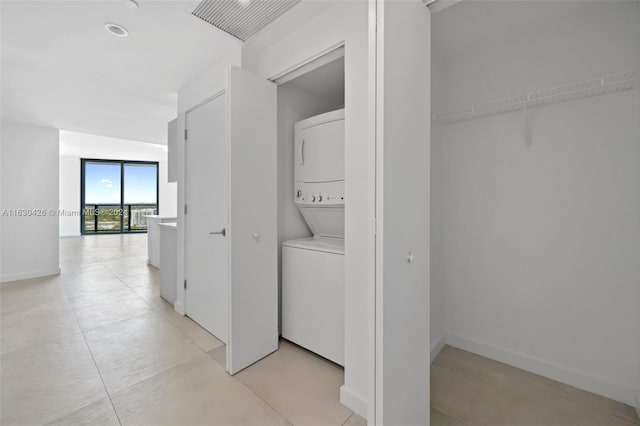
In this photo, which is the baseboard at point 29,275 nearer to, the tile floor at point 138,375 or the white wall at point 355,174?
the tile floor at point 138,375

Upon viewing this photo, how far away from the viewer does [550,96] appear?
179 cm

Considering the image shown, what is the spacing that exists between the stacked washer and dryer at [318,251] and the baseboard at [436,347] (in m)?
0.75

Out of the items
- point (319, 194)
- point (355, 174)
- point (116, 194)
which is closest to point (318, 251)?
point (319, 194)

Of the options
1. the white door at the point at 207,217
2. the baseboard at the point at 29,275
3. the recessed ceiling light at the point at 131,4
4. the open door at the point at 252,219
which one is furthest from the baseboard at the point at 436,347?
the baseboard at the point at 29,275

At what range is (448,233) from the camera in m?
2.39

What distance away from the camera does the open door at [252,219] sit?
77.0 inches

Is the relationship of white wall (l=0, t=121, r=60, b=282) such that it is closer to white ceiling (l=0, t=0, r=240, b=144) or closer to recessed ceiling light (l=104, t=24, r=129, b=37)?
white ceiling (l=0, t=0, r=240, b=144)

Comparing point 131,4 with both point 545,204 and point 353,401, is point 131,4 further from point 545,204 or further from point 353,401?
point 545,204

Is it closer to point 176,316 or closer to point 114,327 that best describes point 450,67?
point 176,316

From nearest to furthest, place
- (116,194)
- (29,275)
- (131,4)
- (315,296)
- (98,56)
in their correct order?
(131,4), (315,296), (98,56), (29,275), (116,194)

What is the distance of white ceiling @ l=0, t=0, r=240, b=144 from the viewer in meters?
1.85

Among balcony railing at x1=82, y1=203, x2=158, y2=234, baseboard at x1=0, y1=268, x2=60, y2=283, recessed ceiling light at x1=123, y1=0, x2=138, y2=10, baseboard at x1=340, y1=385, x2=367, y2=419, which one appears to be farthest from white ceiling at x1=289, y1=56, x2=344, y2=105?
balcony railing at x1=82, y1=203, x2=158, y2=234

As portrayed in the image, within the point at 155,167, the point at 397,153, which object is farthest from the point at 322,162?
the point at 155,167

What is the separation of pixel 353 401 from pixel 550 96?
7.56 feet
